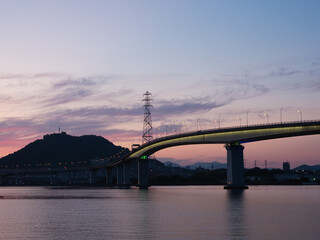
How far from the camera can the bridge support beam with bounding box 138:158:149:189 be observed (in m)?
193

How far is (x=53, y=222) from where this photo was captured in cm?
5638

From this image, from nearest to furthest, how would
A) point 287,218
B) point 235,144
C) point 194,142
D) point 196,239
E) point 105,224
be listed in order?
point 196,239, point 105,224, point 287,218, point 235,144, point 194,142

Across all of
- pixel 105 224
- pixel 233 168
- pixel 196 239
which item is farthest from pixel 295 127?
pixel 196 239

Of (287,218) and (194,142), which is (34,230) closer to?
(287,218)

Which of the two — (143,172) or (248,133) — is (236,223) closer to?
(248,133)

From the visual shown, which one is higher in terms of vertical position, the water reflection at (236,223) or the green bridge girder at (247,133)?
the green bridge girder at (247,133)

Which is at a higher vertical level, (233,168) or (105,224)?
(233,168)

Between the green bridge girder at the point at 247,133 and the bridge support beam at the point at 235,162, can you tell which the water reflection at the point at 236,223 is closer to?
the green bridge girder at the point at 247,133

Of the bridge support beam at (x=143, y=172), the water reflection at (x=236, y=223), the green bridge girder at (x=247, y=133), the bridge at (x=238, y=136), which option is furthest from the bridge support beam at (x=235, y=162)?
the water reflection at (x=236, y=223)

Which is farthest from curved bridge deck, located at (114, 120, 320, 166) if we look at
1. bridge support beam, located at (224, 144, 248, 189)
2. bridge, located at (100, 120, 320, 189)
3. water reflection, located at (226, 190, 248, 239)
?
water reflection, located at (226, 190, 248, 239)

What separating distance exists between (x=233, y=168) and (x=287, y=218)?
7527cm

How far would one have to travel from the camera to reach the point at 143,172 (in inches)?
7687

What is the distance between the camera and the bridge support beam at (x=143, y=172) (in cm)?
19262

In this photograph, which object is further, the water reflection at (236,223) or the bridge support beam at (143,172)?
the bridge support beam at (143,172)
